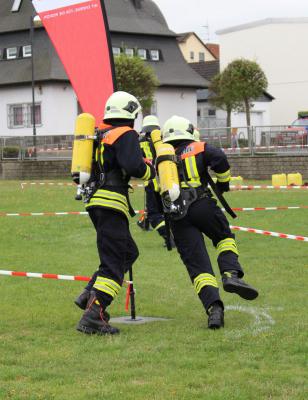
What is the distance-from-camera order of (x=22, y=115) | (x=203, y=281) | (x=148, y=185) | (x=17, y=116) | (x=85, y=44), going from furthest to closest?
(x=17, y=116) → (x=22, y=115) → (x=148, y=185) → (x=85, y=44) → (x=203, y=281)

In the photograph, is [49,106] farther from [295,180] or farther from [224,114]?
[295,180]

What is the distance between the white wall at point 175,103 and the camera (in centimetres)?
4962

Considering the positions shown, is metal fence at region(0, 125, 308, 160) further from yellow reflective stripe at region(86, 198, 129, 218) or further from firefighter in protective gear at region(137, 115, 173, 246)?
yellow reflective stripe at region(86, 198, 129, 218)

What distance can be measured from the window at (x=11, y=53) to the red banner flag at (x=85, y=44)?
4034 cm

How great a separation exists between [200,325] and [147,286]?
2448 mm

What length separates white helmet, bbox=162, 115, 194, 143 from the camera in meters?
7.53

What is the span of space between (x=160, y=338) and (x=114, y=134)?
1.75 meters

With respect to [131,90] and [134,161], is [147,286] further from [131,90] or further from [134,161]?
[131,90]

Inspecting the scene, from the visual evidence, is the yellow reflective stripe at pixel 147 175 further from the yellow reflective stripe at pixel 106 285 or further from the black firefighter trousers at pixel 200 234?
the yellow reflective stripe at pixel 106 285

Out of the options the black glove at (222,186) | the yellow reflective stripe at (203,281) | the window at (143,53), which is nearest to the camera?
the yellow reflective stripe at (203,281)

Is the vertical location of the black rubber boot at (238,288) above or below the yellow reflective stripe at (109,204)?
below

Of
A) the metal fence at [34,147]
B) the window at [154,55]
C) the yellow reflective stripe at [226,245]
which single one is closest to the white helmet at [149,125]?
the yellow reflective stripe at [226,245]

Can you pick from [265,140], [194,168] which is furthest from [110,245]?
[265,140]

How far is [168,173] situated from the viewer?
7117 mm
